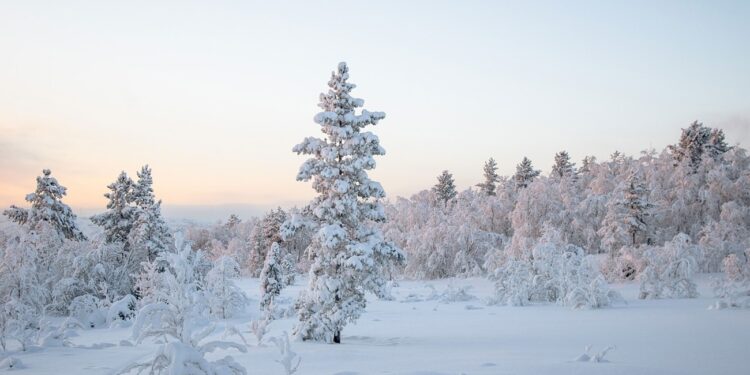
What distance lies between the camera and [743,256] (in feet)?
97.1

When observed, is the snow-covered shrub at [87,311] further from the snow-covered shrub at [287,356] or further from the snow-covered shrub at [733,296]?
the snow-covered shrub at [733,296]

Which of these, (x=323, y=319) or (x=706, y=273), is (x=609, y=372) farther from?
(x=706, y=273)

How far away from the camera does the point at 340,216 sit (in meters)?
16.0

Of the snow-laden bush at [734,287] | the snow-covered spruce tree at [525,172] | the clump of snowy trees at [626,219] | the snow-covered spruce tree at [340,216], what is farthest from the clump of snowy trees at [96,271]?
the snow-covered spruce tree at [525,172]

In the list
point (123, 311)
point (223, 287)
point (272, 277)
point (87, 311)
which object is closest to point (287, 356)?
point (223, 287)

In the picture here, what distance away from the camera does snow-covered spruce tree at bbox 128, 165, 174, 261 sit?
28609 mm

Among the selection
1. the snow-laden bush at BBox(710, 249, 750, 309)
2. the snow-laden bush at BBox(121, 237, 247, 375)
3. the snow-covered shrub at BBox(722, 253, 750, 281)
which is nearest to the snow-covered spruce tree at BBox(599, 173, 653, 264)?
the snow-laden bush at BBox(710, 249, 750, 309)

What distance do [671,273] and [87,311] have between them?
28.7m

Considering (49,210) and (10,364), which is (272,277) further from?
(10,364)

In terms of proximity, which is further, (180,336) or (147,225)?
(147,225)

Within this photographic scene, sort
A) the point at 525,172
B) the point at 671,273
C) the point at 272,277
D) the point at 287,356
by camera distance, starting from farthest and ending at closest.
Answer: the point at 525,172, the point at 272,277, the point at 671,273, the point at 287,356

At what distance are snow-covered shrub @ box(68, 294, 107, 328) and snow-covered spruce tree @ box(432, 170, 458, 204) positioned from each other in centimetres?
5352

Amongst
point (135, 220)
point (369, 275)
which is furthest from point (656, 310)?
point (135, 220)

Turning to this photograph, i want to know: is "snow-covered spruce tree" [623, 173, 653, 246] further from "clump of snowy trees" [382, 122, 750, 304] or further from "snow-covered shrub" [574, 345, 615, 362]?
"snow-covered shrub" [574, 345, 615, 362]
